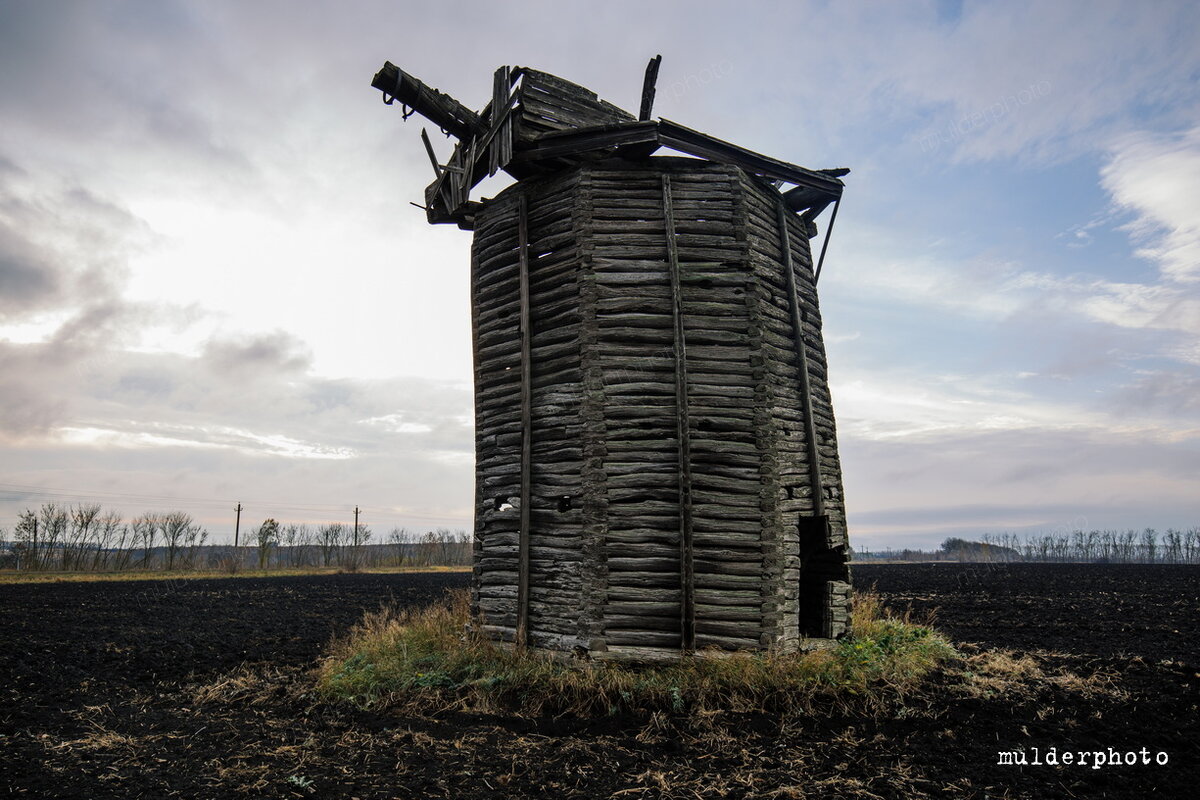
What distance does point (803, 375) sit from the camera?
35.9 ft

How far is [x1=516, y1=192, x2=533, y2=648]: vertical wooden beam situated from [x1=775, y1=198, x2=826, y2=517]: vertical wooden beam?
432 cm

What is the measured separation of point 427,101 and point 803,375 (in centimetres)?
778

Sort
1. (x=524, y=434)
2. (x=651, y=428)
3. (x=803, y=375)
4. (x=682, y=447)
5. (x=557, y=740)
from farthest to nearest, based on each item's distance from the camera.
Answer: (x=803, y=375) < (x=524, y=434) < (x=651, y=428) < (x=682, y=447) < (x=557, y=740)

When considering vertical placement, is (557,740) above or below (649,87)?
below

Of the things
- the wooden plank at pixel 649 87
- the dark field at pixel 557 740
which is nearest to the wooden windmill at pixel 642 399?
the wooden plank at pixel 649 87

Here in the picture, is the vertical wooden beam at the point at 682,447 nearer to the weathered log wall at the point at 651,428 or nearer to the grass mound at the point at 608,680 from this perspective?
the weathered log wall at the point at 651,428

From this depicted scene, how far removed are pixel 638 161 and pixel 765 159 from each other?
2.13 meters

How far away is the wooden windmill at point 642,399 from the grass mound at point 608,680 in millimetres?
389

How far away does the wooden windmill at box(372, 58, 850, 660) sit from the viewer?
9461 millimetres

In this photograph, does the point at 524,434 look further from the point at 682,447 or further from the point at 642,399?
the point at 682,447

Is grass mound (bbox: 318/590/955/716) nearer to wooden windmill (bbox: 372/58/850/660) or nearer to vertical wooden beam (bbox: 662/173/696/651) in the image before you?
wooden windmill (bbox: 372/58/850/660)

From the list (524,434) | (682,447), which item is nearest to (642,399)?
(682,447)

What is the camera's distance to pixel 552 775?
266 inches

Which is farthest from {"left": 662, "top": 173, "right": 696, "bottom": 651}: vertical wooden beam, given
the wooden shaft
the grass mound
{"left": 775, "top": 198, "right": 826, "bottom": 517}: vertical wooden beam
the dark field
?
the wooden shaft
